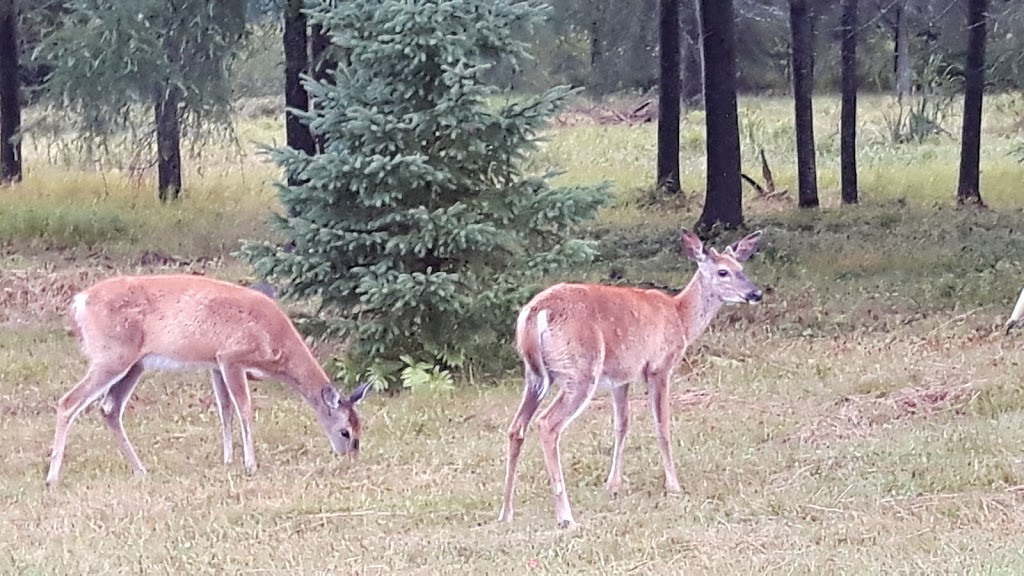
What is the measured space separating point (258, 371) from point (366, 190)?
A: 7.80 ft

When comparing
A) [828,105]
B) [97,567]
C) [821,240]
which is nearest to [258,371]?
[97,567]

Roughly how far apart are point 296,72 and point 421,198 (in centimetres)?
477

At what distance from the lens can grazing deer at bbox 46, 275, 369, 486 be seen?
9070 millimetres

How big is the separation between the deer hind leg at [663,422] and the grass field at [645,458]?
143mm

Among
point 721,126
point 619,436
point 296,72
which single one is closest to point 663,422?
point 619,436

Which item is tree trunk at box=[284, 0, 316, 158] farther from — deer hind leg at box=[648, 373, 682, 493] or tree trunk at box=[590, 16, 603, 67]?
tree trunk at box=[590, 16, 603, 67]

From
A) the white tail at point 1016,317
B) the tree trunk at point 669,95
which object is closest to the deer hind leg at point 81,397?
the white tail at point 1016,317

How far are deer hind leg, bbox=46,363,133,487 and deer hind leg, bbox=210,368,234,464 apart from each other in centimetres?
65

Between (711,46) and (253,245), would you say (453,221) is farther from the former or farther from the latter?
(711,46)

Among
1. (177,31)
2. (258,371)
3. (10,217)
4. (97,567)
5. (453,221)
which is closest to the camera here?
(97,567)

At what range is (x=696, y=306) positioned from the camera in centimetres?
891

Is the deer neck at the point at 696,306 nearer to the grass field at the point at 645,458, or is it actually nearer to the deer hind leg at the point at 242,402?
the grass field at the point at 645,458

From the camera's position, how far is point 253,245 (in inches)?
466

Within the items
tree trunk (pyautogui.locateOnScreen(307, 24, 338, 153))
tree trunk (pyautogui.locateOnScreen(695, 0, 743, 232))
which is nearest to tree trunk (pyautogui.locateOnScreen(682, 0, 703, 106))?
tree trunk (pyautogui.locateOnScreen(695, 0, 743, 232))
